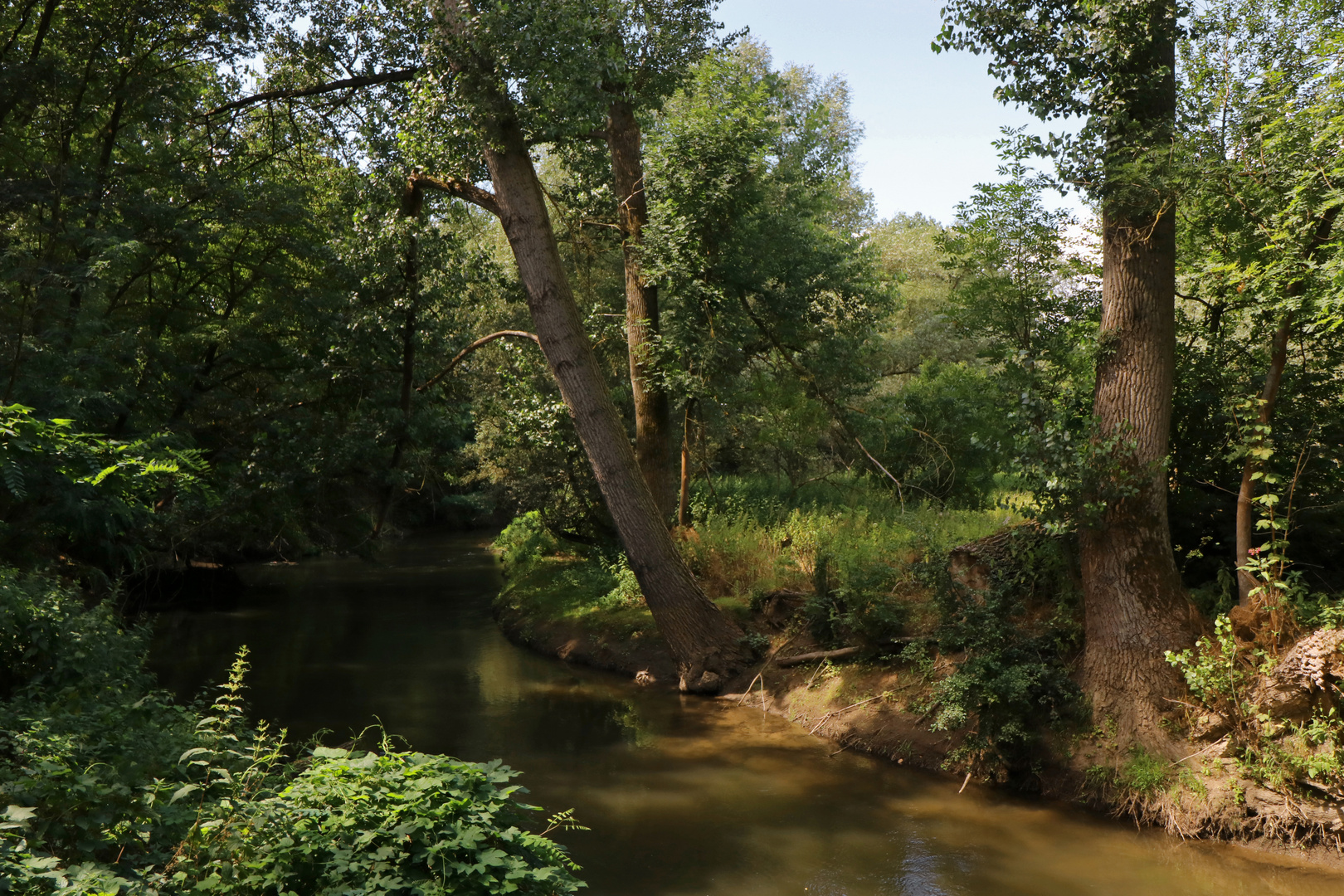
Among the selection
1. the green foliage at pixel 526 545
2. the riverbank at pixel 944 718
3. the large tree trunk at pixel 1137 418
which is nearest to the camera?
the riverbank at pixel 944 718

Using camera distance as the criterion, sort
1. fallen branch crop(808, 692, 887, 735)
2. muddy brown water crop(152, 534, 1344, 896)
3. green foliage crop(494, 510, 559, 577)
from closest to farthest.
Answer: muddy brown water crop(152, 534, 1344, 896)
fallen branch crop(808, 692, 887, 735)
green foliage crop(494, 510, 559, 577)

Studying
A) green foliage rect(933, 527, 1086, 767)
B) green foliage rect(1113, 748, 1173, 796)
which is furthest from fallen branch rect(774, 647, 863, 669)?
green foliage rect(1113, 748, 1173, 796)

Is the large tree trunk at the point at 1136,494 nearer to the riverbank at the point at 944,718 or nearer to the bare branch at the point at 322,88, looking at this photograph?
the riverbank at the point at 944,718

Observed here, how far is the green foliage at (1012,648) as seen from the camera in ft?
28.8

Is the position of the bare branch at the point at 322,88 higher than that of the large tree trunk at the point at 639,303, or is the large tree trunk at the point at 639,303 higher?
the bare branch at the point at 322,88

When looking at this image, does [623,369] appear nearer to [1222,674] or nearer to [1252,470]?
[1252,470]

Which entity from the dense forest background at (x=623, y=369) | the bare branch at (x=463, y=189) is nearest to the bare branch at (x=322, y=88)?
the dense forest background at (x=623, y=369)

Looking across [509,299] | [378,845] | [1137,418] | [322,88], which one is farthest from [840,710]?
[322,88]

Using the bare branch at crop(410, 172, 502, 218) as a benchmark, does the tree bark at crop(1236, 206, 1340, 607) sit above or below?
below

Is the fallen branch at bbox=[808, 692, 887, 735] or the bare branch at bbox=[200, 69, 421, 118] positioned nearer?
the fallen branch at bbox=[808, 692, 887, 735]

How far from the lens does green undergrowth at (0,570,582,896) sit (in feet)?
12.9

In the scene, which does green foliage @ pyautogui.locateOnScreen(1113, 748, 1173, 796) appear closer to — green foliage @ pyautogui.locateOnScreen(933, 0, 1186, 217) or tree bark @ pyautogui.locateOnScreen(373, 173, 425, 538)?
green foliage @ pyautogui.locateOnScreen(933, 0, 1186, 217)

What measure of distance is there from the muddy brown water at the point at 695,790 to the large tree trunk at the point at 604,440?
2.70 ft

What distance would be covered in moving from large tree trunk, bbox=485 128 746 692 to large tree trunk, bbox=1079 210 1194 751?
198 inches
